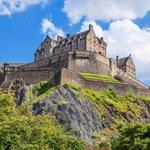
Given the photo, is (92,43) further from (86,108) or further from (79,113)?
(79,113)

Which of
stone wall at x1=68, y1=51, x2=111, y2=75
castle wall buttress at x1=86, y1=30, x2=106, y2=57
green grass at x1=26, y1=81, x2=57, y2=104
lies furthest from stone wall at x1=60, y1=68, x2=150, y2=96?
castle wall buttress at x1=86, y1=30, x2=106, y2=57

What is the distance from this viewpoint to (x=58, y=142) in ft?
137

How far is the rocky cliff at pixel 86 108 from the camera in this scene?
66.3 m

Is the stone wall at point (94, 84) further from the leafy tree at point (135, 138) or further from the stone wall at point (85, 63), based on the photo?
the leafy tree at point (135, 138)

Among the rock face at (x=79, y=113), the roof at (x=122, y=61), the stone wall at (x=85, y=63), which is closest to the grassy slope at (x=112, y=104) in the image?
the rock face at (x=79, y=113)

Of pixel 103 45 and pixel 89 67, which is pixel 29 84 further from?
pixel 103 45

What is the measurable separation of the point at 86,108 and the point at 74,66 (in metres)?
20.0

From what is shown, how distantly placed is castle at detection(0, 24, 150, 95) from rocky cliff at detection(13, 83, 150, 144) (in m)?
2.72

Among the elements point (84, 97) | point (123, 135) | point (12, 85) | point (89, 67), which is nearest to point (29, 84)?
point (12, 85)

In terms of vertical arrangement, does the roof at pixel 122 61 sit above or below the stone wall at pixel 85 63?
above

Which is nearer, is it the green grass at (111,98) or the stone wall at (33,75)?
the green grass at (111,98)

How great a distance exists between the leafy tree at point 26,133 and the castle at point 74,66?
100 ft

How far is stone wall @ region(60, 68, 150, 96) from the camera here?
75.9 meters

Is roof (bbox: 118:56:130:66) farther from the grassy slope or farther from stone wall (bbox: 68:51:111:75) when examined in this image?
the grassy slope
